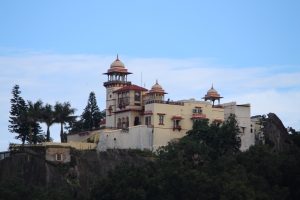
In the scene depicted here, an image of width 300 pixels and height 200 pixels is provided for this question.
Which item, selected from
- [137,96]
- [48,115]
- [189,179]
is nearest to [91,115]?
[137,96]

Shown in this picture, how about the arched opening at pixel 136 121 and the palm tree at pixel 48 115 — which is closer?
the palm tree at pixel 48 115

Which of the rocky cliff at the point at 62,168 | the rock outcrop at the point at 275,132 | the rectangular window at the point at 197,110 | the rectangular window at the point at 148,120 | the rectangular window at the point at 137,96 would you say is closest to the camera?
the rocky cliff at the point at 62,168

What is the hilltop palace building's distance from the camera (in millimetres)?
100750

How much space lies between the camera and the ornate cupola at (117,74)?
10731 centimetres

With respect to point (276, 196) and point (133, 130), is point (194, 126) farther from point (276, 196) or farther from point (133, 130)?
point (276, 196)

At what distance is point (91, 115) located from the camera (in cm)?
11262

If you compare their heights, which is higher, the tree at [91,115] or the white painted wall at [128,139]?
the tree at [91,115]

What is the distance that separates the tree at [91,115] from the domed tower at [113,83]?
5.11 metres

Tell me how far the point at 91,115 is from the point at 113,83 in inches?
257

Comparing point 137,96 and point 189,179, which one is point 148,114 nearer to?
point 137,96

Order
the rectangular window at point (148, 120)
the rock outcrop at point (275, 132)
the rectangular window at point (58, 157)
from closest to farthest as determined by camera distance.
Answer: the rectangular window at point (58, 157), the rectangular window at point (148, 120), the rock outcrop at point (275, 132)

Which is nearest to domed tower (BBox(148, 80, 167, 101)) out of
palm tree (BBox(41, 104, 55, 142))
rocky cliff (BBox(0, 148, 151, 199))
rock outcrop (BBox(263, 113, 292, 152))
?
rocky cliff (BBox(0, 148, 151, 199))

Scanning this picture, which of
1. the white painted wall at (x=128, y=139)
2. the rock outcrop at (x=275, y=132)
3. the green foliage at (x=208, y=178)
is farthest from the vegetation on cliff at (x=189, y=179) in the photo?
the rock outcrop at (x=275, y=132)

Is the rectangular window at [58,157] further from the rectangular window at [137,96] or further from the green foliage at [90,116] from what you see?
the green foliage at [90,116]
